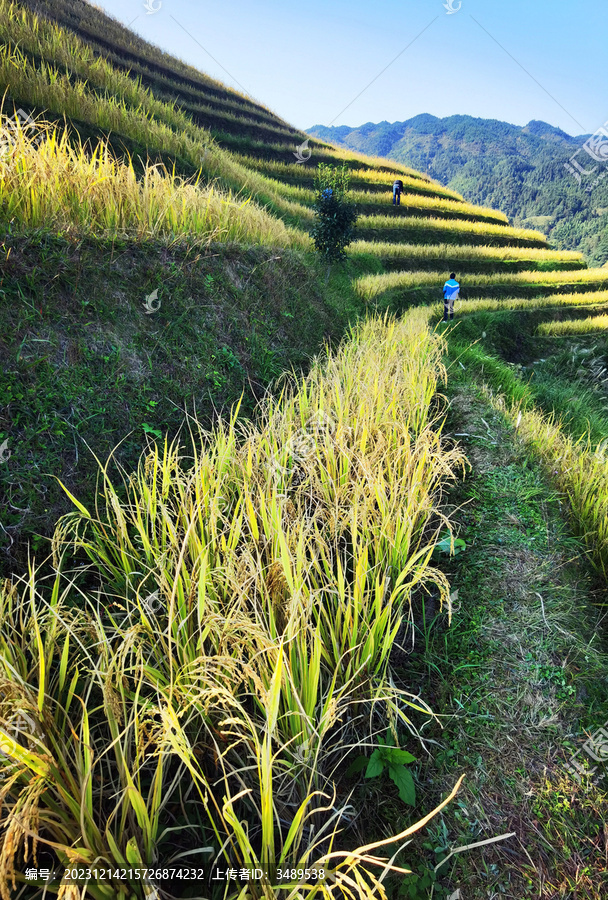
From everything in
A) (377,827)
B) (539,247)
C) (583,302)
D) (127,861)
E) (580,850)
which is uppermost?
(539,247)

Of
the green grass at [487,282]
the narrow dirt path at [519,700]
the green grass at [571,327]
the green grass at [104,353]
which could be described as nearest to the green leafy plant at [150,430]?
the green grass at [104,353]

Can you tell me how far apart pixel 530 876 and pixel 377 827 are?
1.69 ft

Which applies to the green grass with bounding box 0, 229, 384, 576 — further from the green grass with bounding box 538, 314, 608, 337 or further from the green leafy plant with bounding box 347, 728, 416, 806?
the green grass with bounding box 538, 314, 608, 337

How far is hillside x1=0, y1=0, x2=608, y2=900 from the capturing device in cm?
126

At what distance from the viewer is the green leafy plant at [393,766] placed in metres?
1.45

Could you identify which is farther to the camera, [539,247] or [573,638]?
[539,247]

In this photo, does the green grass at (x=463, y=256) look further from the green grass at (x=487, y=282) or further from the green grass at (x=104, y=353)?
the green grass at (x=104, y=353)

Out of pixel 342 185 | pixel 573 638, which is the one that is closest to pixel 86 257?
pixel 573 638

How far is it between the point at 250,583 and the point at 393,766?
825mm

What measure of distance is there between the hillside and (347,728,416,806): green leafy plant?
14mm

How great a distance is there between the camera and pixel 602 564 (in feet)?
8.52

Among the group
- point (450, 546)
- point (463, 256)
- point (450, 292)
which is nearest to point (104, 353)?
point (450, 546)

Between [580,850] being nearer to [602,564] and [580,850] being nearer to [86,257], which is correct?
[602,564]

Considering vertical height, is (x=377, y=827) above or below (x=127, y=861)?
below
